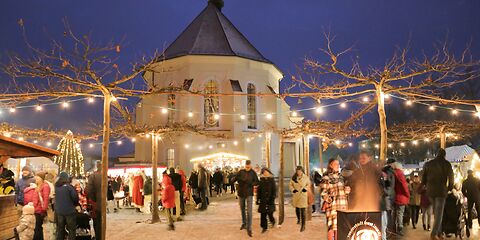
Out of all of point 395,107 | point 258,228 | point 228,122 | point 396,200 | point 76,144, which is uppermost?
point 395,107

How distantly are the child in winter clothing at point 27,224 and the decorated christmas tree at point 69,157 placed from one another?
11808mm

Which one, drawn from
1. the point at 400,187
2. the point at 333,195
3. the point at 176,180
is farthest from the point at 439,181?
the point at 176,180

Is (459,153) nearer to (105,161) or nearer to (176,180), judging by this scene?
(176,180)

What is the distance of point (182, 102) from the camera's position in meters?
34.2

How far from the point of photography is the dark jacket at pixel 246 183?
11.4m

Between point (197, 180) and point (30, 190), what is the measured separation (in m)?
10.6

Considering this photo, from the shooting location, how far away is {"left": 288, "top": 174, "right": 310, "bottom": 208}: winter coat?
39.0ft

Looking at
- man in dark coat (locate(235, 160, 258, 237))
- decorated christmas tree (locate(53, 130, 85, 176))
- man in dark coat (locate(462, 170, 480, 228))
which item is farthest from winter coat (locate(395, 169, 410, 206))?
decorated christmas tree (locate(53, 130, 85, 176))

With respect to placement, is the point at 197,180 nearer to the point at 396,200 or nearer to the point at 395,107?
the point at 396,200

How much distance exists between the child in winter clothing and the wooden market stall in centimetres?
127

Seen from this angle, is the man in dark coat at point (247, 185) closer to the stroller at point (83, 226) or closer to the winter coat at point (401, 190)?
the winter coat at point (401, 190)

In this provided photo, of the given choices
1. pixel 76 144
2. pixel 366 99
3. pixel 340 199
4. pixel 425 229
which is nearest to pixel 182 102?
pixel 76 144

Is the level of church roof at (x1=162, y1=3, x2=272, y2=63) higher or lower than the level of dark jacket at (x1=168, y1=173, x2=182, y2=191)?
higher

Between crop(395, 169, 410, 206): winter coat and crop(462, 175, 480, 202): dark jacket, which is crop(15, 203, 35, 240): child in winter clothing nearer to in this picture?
crop(395, 169, 410, 206): winter coat
